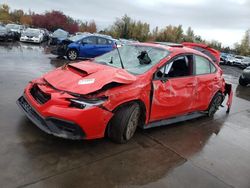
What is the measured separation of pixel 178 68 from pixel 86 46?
9.58 metres

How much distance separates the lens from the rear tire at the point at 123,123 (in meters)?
3.91

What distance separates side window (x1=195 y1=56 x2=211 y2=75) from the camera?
5367mm

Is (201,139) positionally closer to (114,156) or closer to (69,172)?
(114,156)

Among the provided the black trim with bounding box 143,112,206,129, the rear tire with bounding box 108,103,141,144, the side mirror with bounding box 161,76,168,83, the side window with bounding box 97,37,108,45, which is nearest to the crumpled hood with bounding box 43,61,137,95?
the rear tire with bounding box 108,103,141,144

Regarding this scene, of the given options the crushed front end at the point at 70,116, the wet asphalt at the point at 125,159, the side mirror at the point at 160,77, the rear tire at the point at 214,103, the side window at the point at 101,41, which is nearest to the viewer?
the wet asphalt at the point at 125,159

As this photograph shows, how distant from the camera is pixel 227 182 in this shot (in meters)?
3.56

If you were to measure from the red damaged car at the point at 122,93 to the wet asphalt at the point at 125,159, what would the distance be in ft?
0.92

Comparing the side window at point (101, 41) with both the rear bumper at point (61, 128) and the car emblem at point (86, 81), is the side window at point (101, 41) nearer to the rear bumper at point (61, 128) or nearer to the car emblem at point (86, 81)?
the car emblem at point (86, 81)

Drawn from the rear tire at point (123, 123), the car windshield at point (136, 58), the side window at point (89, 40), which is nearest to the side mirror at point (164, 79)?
the car windshield at point (136, 58)

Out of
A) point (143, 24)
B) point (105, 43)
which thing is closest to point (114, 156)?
point (105, 43)

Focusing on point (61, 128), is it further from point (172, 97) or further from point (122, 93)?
point (172, 97)

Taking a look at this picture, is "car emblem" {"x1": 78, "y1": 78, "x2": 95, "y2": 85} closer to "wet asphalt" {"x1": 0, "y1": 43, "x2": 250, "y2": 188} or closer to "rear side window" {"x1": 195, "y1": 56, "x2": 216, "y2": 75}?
"wet asphalt" {"x1": 0, "y1": 43, "x2": 250, "y2": 188}

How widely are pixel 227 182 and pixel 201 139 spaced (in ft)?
4.55

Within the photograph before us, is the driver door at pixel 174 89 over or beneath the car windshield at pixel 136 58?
beneath
